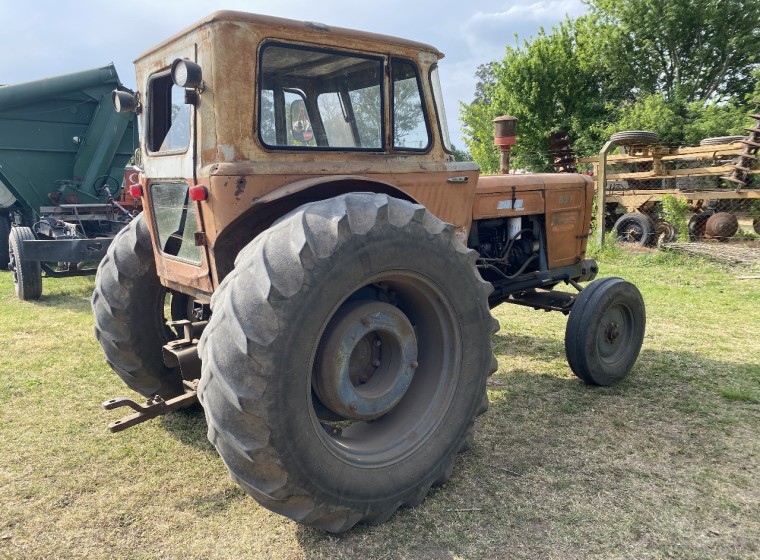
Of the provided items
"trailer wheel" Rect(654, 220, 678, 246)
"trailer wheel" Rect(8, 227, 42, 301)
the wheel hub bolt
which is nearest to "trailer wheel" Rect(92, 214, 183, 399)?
the wheel hub bolt

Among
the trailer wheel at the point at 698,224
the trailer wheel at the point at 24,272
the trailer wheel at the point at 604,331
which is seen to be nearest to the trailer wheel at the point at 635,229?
the trailer wheel at the point at 698,224

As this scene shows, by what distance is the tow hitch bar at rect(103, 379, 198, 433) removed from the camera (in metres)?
2.72

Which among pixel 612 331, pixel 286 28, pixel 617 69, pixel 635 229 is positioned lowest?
pixel 612 331

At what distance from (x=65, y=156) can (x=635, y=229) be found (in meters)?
10.6

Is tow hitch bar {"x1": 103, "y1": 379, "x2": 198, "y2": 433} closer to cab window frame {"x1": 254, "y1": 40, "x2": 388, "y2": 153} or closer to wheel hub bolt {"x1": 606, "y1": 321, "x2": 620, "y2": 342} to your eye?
cab window frame {"x1": 254, "y1": 40, "x2": 388, "y2": 153}

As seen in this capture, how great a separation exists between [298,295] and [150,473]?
1.59 m

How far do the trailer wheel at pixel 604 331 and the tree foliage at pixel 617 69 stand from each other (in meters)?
16.5

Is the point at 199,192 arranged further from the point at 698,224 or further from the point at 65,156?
the point at 698,224

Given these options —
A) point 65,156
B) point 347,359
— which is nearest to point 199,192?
point 347,359

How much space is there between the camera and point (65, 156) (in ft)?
30.6

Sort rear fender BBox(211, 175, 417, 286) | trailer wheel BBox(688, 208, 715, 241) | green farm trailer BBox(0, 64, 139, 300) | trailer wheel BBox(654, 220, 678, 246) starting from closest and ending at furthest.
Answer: rear fender BBox(211, 175, 417, 286) < green farm trailer BBox(0, 64, 139, 300) < trailer wheel BBox(654, 220, 678, 246) < trailer wheel BBox(688, 208, 715, 241)

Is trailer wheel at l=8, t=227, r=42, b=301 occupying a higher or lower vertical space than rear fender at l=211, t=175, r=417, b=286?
lower

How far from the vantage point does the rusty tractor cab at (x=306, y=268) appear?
7.44ft

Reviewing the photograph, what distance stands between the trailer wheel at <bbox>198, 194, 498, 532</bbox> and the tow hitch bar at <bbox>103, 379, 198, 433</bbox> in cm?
70
